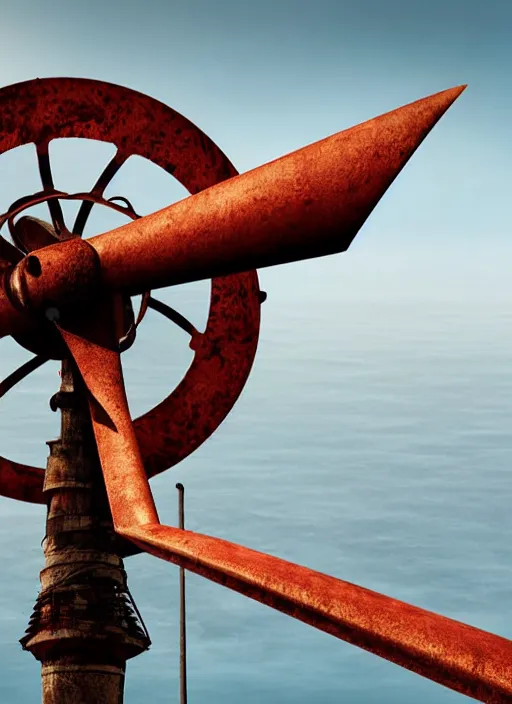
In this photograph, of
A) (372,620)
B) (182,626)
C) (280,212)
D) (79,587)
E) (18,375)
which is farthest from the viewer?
(182,626)

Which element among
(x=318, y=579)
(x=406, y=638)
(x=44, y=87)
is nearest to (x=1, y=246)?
(x=44, y=87)

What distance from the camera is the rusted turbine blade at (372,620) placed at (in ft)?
22.2

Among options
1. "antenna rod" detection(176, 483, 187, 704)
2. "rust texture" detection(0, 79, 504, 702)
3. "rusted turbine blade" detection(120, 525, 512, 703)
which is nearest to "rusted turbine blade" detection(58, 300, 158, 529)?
"rust texture" detection(0, 79, 504, 702)

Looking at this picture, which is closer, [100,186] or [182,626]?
[100,186]

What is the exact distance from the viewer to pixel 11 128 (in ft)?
42.3

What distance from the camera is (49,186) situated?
41.7 ft

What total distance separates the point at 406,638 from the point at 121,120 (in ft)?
24.7

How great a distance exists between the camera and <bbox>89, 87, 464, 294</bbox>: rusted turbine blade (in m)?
8.80

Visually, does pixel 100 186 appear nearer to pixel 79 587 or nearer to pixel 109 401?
pixel 109 401

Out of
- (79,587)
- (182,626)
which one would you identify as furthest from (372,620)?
(182,626)

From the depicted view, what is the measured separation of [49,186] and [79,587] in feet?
12.8

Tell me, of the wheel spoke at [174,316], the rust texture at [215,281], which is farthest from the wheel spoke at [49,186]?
the wheel spoke at [174,316]

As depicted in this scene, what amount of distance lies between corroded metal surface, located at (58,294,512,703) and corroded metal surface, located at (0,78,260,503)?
3.07 metres

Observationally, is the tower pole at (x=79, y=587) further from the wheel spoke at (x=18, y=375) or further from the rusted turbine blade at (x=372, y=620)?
the rusted turbine blade at (x=372, y=620)
